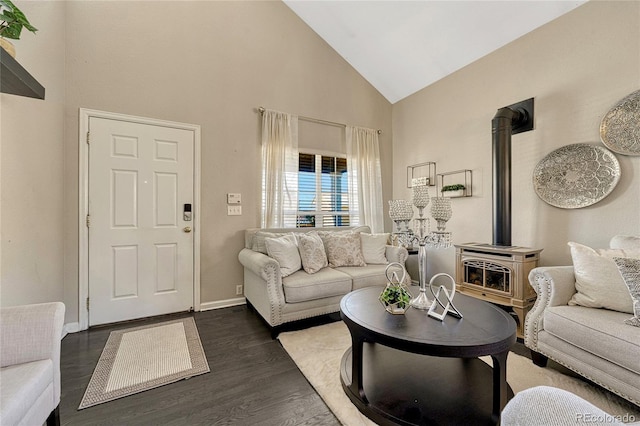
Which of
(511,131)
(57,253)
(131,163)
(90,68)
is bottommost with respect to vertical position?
(57,253)

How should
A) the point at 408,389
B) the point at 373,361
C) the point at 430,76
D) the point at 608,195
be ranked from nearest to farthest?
the point at 408,389, the point at 373,361, the point at 608,195, the point at 430,76

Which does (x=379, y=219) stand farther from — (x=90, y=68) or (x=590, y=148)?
(x=90, y=68)

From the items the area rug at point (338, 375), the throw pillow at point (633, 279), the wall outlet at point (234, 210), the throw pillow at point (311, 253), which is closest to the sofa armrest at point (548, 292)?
the area rug at point (338, 375)

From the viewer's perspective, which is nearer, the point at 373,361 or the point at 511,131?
the point at 373,361

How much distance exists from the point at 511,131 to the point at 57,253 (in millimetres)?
4646

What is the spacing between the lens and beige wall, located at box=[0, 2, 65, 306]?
172 cm

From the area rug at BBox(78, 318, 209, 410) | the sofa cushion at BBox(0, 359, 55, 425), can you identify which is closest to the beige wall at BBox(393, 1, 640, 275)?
the area rug at BBox(78, 318, 209, 410)

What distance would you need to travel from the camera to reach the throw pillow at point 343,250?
9.95 feet

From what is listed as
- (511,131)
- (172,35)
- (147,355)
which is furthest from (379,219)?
(172,35)

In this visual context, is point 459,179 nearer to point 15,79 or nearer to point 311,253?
point 311,253

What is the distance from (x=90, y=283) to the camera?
2592 mm

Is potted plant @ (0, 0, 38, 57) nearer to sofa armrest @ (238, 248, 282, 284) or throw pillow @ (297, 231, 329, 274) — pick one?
sofa armrest @ (238, 248, 282, 284)

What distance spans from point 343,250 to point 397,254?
0.68 meters

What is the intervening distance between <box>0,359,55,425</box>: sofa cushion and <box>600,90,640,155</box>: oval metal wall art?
3.97 meters
